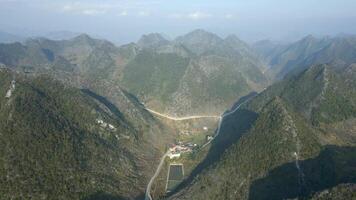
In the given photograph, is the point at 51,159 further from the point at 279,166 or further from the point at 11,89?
the point at 279,166

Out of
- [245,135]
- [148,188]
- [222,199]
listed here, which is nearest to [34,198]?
[148,188]

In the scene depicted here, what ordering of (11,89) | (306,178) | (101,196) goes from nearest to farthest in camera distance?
1. (306,178)
2. (101,196)
3. (11,89)

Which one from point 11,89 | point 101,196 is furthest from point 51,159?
point 11,89

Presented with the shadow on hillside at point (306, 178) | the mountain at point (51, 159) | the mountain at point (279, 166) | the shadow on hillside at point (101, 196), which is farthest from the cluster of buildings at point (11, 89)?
the shadow on hillside at point (306, 178)

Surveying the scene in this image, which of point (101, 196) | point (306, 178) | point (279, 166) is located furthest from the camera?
point (279, 166)

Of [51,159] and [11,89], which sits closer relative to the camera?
[51,159]

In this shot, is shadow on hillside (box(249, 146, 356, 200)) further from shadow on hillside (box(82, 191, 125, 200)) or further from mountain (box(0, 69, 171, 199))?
mountain (box(0, 69, 171, 199))

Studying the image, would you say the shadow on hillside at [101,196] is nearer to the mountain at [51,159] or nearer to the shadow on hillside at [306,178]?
the mountain at [51,159]

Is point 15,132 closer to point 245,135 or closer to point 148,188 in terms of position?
point 148,188

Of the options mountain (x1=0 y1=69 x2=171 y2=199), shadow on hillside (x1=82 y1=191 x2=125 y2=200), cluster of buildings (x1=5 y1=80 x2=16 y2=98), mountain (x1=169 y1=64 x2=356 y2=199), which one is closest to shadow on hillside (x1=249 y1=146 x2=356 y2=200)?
mountain (x1=169 y1=64 x2=356 y2=199)
